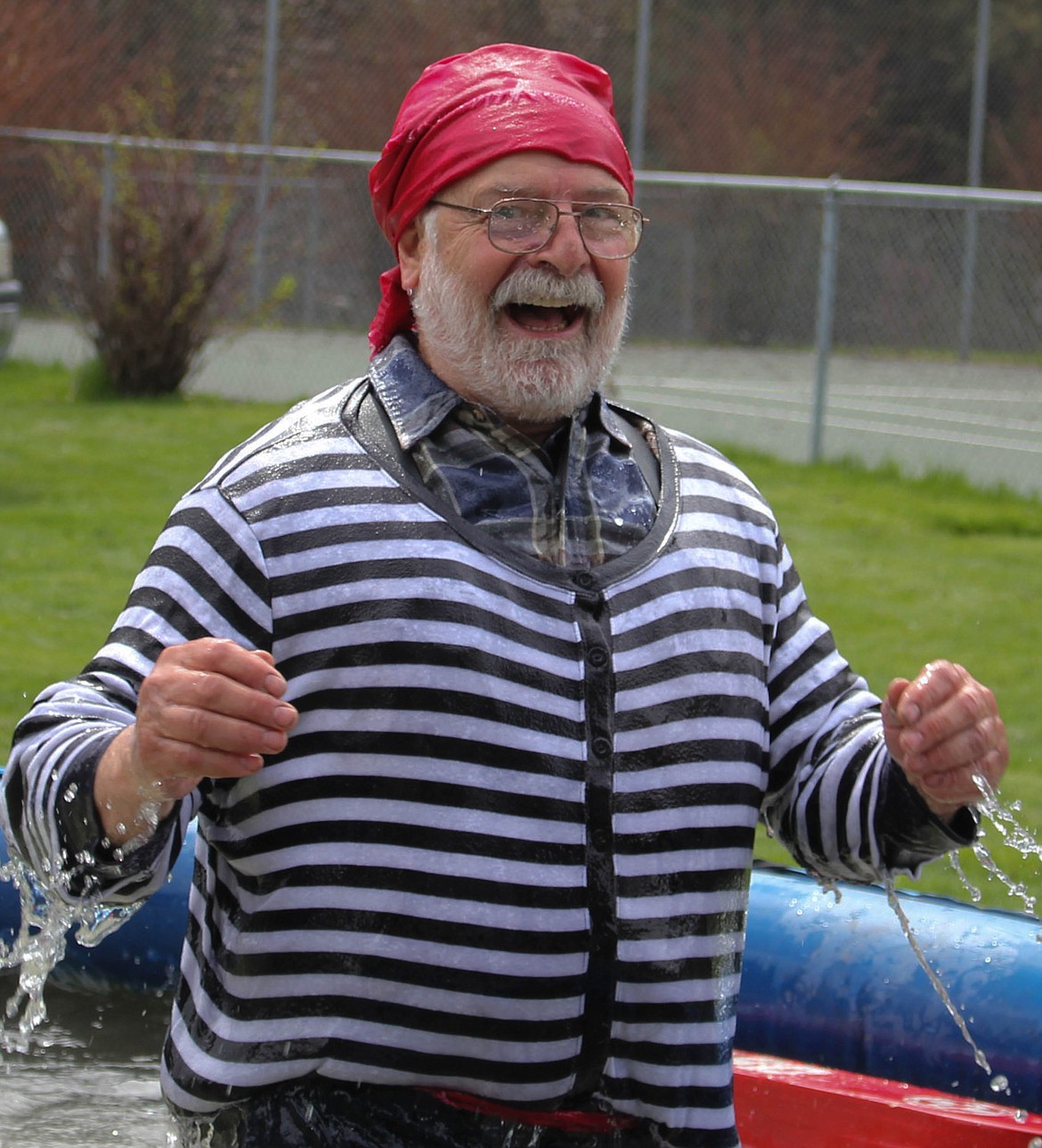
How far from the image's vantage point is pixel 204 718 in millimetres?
1642

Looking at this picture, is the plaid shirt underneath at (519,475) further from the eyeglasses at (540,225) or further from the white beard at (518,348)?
the eyeglasses at (540,225)

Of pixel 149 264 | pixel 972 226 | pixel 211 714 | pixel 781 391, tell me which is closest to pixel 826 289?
pixel 972 226

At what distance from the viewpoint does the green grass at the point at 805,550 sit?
5625 millimetres

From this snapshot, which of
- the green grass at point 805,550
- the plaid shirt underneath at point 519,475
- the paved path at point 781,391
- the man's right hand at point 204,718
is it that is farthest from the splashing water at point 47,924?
the paved path at point 781,391

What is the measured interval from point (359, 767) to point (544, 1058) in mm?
360

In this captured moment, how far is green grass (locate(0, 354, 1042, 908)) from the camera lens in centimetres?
562

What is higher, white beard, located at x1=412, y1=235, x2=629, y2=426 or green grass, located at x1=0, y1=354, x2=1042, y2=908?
white beard, located at x1=412, y1=235, x2=629, y2=426

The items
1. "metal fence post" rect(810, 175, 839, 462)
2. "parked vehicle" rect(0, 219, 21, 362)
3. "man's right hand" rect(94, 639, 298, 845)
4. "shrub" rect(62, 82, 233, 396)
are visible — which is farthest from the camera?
"shrub" rect(62, 82, 233, 396)

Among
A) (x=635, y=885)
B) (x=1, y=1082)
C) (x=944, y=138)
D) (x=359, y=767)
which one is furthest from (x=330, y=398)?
(x=944, y=138)

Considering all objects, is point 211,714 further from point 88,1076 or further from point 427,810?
point 88,1076

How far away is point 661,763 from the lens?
6.47 feet

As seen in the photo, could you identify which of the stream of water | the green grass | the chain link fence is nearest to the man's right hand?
the stream of water

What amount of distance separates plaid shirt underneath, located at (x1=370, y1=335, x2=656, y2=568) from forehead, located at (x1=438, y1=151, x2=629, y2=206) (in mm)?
206

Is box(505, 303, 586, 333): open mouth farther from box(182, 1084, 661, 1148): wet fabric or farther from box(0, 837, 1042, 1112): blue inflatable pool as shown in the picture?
box(0, 837, 1042, 1112): blue inflatable pool
